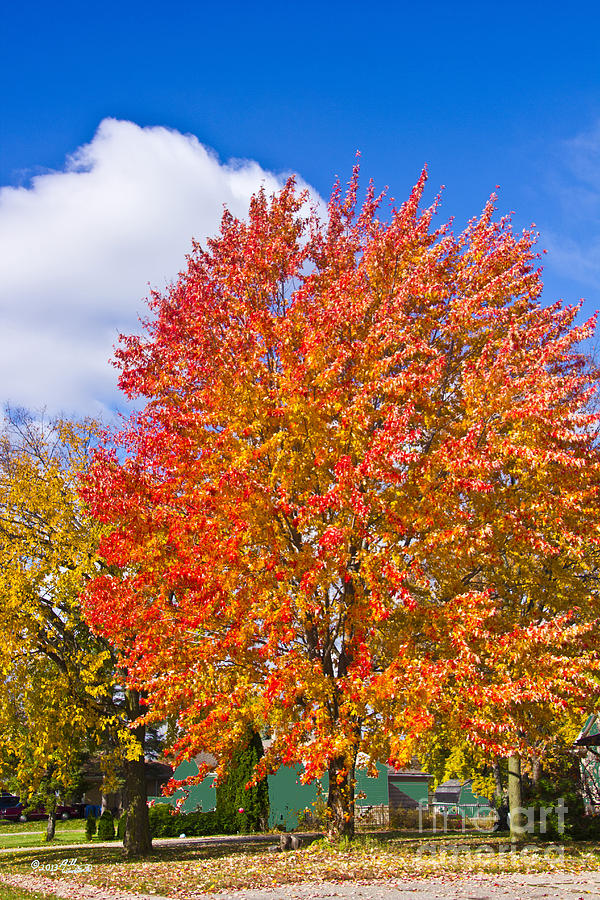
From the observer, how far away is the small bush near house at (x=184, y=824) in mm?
28250

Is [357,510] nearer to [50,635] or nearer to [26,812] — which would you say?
[50,635]

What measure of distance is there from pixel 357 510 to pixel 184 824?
77.5ft

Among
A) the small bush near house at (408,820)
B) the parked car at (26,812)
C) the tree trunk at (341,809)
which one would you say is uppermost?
the tree trunk at (341,809)

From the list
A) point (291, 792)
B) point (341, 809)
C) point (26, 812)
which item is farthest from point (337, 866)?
point (26, 812)

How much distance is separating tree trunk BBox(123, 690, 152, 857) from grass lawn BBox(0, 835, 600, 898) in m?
1.30

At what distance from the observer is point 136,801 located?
17.4m

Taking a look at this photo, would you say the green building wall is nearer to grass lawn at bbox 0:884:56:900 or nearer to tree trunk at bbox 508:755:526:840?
tree trunk at bbox 508:755:526:840

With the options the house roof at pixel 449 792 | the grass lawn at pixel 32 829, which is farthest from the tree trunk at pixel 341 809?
the house roof at pixel 449 792

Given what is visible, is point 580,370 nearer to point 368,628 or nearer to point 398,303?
point 398,303

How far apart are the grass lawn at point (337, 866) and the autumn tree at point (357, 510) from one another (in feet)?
3.78

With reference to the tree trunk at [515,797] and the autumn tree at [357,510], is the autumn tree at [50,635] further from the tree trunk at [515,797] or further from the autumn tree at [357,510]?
the tree trunk at [515,797]

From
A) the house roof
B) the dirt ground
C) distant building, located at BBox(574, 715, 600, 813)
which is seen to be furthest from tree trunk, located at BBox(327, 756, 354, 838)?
the house roof

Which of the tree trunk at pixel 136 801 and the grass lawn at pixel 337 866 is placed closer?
the grass lawn at pixel 337 866

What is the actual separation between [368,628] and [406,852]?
4509mm
